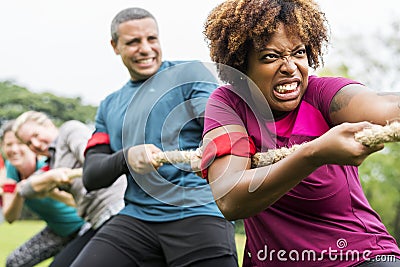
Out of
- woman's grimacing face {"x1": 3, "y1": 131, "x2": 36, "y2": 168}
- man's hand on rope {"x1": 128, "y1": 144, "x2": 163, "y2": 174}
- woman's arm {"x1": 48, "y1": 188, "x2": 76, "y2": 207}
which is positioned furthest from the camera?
woman's grimacing face {"x1": 3, "y1": 131, "x2": 36, "y2": 168}

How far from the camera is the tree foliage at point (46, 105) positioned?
3231cm

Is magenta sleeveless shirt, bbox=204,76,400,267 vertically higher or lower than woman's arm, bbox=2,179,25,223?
higher


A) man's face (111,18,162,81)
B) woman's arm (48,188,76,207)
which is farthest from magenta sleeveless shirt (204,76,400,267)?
woman's arm (48,188,76,207)

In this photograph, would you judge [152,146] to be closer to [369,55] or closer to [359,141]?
[359,141]

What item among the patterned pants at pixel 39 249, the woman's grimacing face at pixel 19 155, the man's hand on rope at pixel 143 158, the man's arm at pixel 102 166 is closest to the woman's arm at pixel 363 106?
the man's hand on rope at pixel 143 158

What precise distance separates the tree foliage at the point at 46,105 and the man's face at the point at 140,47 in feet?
90.1

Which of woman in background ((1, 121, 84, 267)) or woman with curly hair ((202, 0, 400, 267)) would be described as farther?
woman in background ((1, 121, 84, 267))

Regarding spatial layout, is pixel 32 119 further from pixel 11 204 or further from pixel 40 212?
pixel 11 204

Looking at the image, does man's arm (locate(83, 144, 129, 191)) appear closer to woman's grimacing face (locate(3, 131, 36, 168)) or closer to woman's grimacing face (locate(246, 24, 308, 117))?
woman's grimacing face (locate(246, 24, 308, 117))

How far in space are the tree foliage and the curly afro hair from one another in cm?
2912

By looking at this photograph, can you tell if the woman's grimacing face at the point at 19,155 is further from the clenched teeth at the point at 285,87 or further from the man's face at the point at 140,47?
the clenched teeth at the point at 285,87

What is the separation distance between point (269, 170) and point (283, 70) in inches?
18.1

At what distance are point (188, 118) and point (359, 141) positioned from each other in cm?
191

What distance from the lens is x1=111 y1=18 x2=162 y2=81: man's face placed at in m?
4.23
